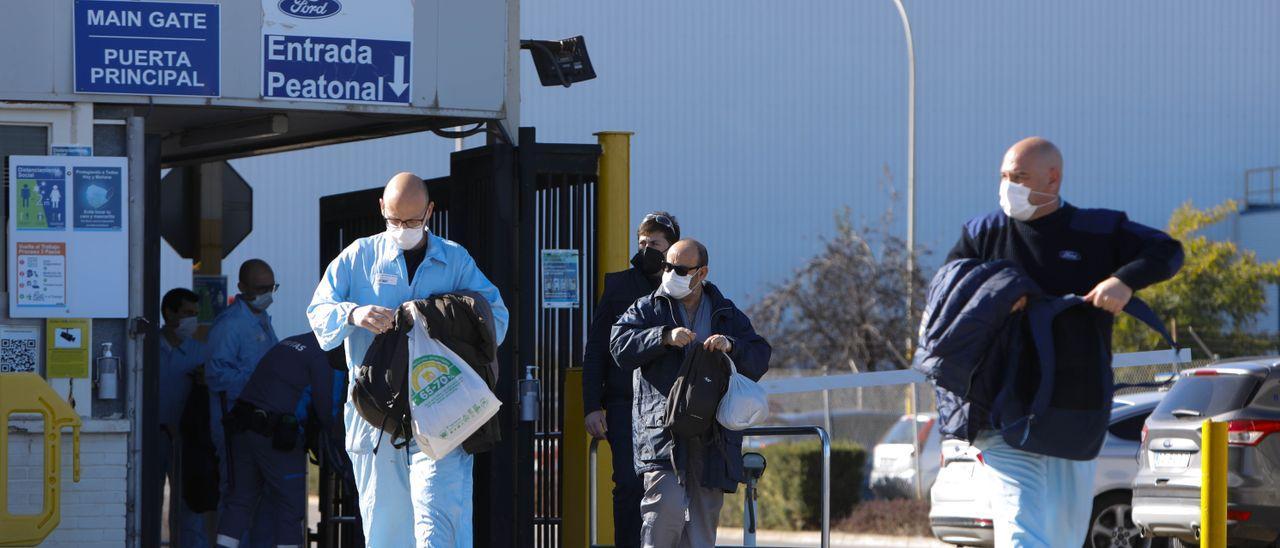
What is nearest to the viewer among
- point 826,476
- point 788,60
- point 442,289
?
point 442,289

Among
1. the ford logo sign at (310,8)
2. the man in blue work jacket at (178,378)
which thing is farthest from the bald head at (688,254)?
the man in blue work jacket at (178,378)

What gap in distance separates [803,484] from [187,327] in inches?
336

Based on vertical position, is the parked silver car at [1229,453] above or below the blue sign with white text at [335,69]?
below

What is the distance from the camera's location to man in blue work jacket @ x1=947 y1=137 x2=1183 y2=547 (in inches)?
225

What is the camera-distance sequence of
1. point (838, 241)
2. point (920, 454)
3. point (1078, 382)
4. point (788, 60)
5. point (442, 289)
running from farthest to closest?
point (788, 60) → point (838, 241) → point (920, 454) → point (442, 289) → point (1078, 382)

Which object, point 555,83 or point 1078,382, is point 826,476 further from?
point 555,83

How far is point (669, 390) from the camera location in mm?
7367

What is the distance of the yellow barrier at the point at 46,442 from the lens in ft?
24.5

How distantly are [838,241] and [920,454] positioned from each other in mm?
9059

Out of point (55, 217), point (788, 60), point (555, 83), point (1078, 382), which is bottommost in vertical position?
point (1078, 382)

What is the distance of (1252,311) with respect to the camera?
27.9 m

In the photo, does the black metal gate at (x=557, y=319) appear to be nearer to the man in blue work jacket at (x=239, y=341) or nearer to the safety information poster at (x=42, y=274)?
the man in blue work jacket at (x=239, y=341)

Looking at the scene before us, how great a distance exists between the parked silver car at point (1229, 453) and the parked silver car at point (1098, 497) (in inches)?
30.3

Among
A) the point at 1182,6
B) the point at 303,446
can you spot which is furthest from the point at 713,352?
the point at 1182,6
